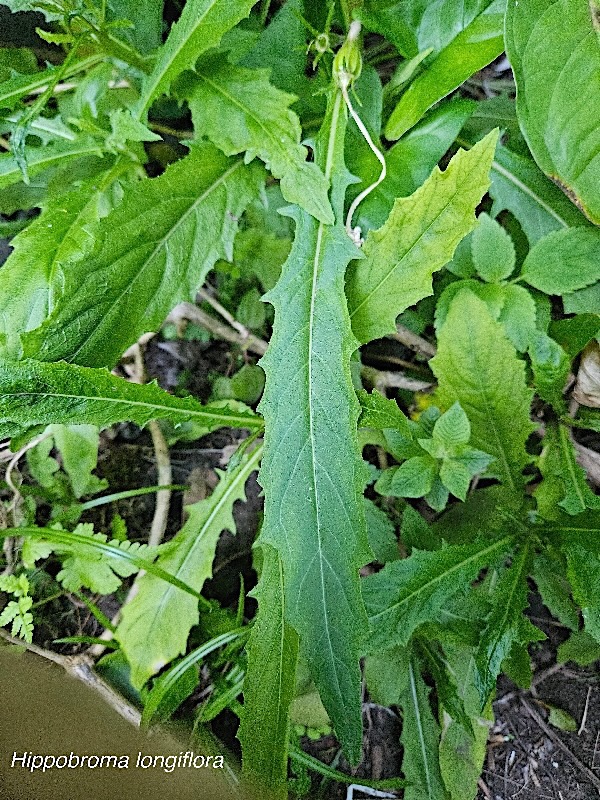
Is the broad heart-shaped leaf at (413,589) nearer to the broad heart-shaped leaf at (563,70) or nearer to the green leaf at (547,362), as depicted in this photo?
the green leaf at (547,362)

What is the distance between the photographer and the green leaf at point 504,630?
3.32ft

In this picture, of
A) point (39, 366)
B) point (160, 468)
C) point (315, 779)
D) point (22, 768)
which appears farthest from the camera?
point (160, 468)

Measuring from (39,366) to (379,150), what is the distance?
721 millimetres

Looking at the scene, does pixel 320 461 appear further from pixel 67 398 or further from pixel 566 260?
pixel 566 260

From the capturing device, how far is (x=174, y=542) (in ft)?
4.35

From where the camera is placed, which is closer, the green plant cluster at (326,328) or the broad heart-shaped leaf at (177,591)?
the green plant cluster at (326,328)

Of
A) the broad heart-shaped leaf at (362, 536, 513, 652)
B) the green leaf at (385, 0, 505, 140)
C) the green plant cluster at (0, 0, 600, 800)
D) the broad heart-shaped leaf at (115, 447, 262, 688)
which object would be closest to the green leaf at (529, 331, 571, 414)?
the green plant cluster at (0, 0, 600, 800)

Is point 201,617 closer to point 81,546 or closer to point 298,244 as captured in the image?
point 81,546

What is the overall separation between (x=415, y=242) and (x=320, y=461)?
0.39m

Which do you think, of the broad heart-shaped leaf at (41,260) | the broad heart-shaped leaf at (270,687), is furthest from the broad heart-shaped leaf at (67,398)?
the broad heart-shaped leaf at (270,687)

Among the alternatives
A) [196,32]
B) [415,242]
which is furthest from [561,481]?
[196,32]

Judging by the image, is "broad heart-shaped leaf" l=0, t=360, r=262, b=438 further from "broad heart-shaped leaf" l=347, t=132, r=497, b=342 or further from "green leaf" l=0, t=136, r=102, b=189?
"green leaf" l=0, t=136, r=102, b=189

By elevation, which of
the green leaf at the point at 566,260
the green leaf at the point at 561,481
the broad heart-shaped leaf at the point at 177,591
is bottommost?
the broad heart-shaped leaf at the point at 177,591

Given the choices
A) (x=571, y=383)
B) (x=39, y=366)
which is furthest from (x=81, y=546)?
(x=571, y=383)
